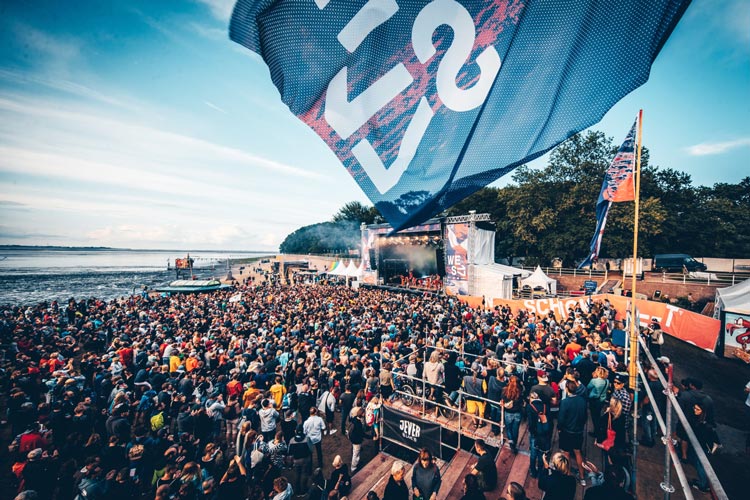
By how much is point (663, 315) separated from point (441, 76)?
17.3m

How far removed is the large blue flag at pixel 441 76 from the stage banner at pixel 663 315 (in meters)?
14.4

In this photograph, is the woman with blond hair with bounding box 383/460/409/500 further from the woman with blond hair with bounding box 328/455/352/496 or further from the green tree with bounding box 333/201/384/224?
Result: the green tree with bounding box 333/201/384/224

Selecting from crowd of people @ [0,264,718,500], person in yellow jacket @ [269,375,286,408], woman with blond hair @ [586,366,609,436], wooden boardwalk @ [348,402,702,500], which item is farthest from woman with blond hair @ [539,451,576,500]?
person in yellow jacket @ [269,375,286,408]

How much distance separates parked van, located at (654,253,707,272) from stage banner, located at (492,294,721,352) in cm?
2146

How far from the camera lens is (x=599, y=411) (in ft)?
19.9

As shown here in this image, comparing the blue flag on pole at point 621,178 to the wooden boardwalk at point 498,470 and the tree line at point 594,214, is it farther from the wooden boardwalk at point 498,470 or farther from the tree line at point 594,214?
the tree line at point 594,214

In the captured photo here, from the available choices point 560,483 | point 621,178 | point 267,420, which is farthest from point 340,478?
point 621,178

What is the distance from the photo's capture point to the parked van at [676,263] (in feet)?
97.6

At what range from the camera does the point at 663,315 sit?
13922mm

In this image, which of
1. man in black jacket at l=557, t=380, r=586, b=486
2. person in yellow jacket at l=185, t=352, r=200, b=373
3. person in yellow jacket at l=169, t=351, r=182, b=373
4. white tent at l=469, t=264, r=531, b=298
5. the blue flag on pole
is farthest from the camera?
white tent at l=469, t=264, r=531, b=298

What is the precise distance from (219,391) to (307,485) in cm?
291

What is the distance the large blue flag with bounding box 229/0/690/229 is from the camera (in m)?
2.35

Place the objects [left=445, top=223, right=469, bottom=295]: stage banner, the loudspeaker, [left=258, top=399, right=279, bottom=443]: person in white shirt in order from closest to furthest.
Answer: [left=258, top=399, right=279, bottom=443]: person in white shirt
[left=445, top=223, right=469, bottom=295]: stage banner
the loudspeaker

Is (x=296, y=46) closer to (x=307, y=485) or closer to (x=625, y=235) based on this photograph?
(x=307, y=485)
